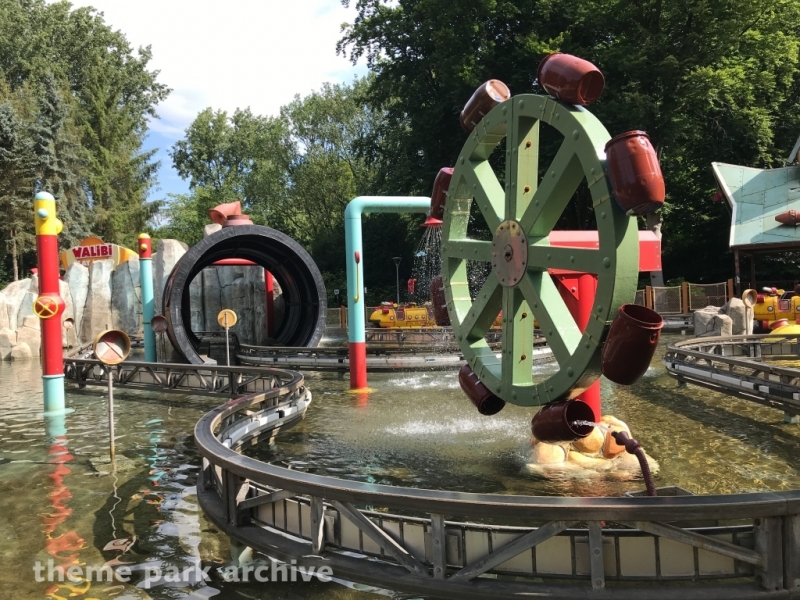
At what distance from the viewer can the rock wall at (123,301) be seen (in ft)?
73.9

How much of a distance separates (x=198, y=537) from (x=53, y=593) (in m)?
1.27

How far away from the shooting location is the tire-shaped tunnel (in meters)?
16.5

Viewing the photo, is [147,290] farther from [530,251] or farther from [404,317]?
[530,251]

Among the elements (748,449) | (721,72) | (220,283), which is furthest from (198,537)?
(721,72)

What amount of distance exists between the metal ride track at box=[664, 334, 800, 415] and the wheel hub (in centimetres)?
540

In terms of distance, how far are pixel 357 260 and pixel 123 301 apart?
16535mm

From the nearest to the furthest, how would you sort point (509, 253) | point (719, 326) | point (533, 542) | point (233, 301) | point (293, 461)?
point (533, 542), point (509, 253), point (293, 461), point (719, 326), point (233, 301)

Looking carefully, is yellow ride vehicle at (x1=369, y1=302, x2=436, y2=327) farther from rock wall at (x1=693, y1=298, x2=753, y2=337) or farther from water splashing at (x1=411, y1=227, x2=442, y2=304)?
rock wall at (x1=693, y1=298, x2=753, y2=337)

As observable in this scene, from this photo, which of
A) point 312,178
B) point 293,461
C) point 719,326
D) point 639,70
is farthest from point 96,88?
point 293,461

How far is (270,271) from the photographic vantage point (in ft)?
73.7

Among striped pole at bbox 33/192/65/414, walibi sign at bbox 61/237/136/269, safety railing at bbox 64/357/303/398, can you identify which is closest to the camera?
striped pole at bbox 33/192/65/414

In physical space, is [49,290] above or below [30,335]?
above

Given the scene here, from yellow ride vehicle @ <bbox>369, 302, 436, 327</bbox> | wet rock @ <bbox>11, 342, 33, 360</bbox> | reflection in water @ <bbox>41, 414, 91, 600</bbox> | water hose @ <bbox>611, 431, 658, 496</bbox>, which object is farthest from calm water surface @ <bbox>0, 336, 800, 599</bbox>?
yellow ride vehicle @ <bbox>369, 302, 436, 327</bbox>

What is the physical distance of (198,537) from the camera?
584 centimetres
